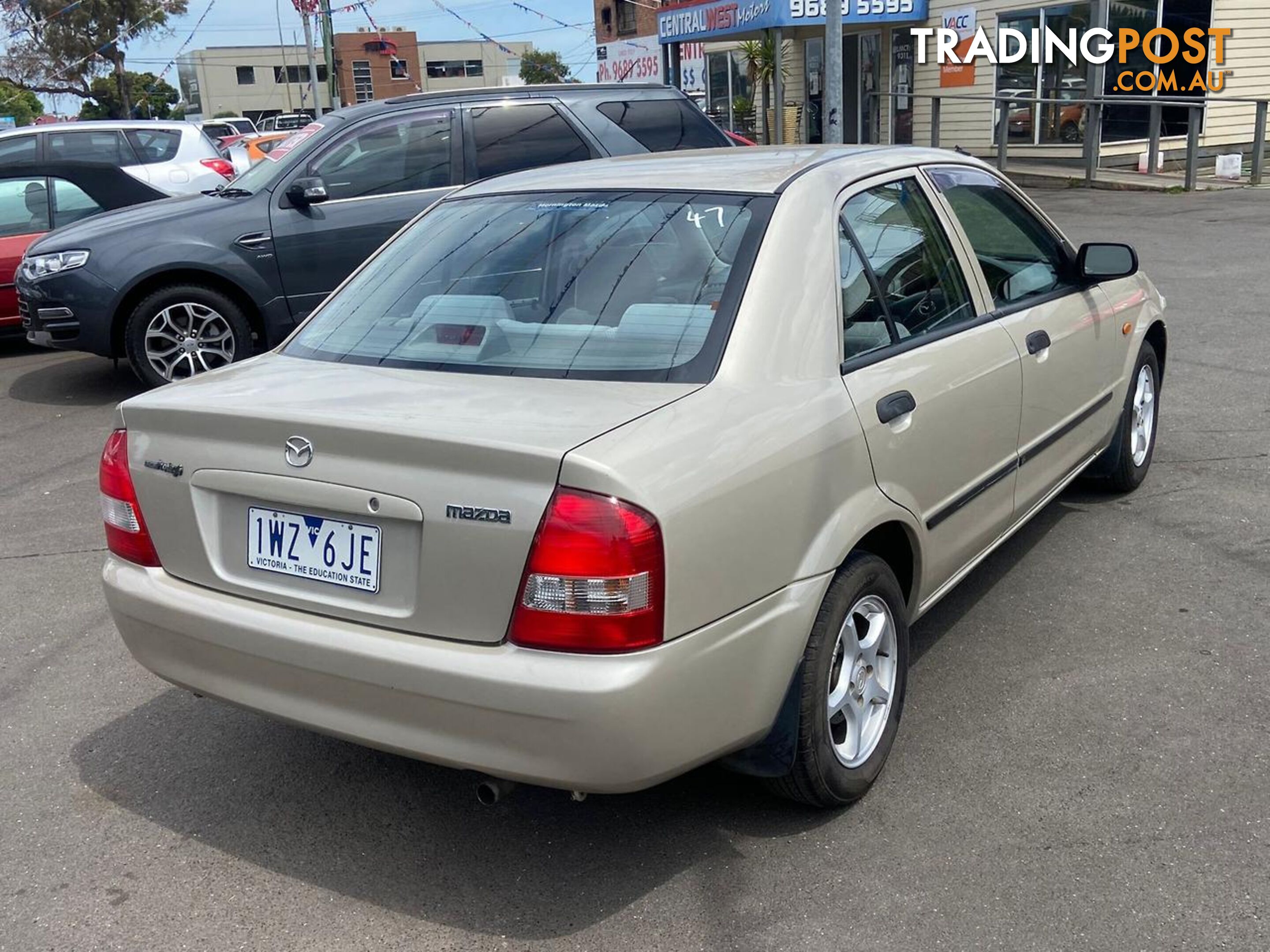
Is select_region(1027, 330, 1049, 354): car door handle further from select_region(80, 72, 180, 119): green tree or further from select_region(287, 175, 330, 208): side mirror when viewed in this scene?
select_region(80, 72, 180, 119): green tree

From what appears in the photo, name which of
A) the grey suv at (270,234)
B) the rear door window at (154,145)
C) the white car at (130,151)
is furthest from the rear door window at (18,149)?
the grey suv at (270,234)

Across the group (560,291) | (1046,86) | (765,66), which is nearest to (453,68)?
(765,66)

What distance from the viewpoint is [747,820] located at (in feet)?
10.6

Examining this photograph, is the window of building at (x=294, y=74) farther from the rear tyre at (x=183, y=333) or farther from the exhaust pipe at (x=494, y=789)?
the exhaust pipe at (x=494, y=789)

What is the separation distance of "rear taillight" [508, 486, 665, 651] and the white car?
30.2ft

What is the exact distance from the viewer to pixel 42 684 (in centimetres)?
419

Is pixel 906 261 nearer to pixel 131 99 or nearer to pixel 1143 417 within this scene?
pixel 1143 417

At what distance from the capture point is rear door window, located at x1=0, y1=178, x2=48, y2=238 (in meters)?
9.80

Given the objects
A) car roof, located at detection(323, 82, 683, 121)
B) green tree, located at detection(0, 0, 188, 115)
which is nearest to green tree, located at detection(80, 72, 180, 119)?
green tree, located at detection(0, 0, 188, 115)

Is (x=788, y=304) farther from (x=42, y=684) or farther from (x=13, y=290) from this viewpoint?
(x=13, y=290)

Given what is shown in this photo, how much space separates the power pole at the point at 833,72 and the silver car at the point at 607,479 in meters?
12.8

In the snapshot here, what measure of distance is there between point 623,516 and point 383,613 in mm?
617

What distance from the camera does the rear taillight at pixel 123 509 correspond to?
10.5ft

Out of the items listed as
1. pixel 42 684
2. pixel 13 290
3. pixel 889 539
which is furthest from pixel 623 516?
pixel 13 290
